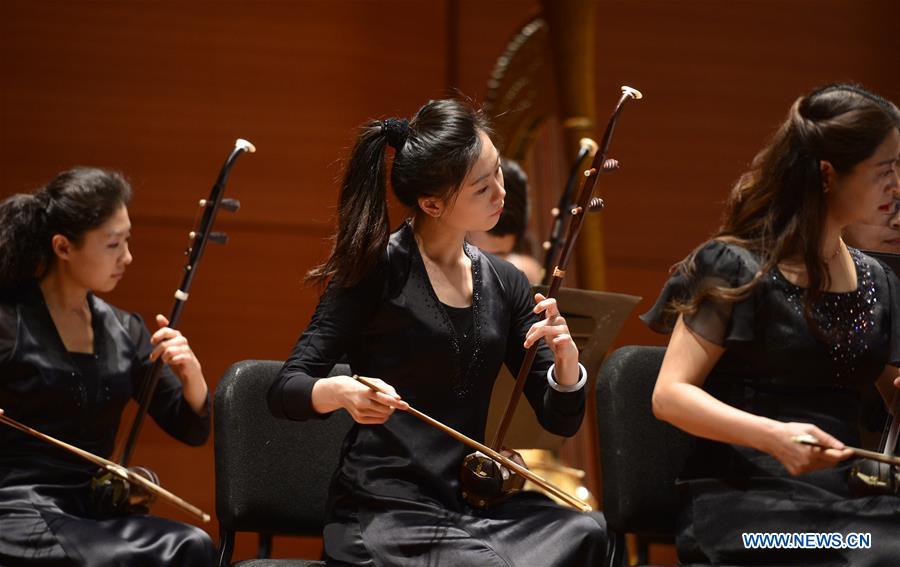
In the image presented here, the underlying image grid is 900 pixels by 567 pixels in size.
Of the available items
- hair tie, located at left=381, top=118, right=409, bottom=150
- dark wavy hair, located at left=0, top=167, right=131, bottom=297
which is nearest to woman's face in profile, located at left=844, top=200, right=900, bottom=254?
hair tie, located at left=381, top=118, right=409, bottom=150

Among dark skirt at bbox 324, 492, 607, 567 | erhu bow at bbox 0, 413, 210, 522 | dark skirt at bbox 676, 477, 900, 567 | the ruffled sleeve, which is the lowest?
erhu bow at bbox 0, 413, 210, 522

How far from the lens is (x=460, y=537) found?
173 cm

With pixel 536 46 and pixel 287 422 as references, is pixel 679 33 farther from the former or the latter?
pixel 287 422

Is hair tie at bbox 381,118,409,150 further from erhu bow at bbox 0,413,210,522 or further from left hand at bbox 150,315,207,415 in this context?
erhu bow at bbox 0,413,210,522

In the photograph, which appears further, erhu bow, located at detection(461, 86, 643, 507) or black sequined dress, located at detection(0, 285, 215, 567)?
black sequined dress, located at detection(0, 285, 215, 567)

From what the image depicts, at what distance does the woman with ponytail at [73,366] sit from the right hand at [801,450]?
1080 millimetres

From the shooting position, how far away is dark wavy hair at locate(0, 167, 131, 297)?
7.87 ft

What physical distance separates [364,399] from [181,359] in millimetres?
745

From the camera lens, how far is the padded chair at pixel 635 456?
1.87 metres

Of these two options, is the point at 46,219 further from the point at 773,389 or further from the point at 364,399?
the point at 773,389

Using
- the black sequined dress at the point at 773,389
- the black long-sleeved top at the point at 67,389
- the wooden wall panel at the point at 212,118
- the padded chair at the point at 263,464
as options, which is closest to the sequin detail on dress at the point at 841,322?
the black sequined dress at the point at 773,389

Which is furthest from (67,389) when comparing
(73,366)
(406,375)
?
(406,375)

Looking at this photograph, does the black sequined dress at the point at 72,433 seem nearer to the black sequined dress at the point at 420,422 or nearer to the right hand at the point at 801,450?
the black sequined dress at the point at 420,422

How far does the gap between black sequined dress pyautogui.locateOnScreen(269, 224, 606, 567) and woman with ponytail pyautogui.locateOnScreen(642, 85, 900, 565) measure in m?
0.22
